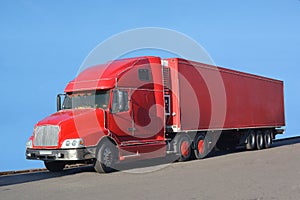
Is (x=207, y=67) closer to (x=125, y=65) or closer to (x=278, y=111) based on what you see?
(x=125, y=65)

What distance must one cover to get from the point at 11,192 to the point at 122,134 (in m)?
4.61

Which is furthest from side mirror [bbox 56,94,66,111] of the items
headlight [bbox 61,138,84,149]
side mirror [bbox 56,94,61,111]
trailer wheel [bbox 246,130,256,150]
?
trailer wheel [bbox 246,130,256,150]

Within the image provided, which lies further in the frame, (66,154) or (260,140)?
(260,140)

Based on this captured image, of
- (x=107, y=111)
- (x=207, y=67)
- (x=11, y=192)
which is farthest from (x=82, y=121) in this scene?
(x=207, y=67)

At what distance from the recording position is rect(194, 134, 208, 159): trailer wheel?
18127mm

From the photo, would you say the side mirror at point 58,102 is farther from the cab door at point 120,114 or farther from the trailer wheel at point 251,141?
the trailer wheel at point 251,141

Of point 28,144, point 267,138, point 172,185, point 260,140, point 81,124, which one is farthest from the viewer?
point 267,138

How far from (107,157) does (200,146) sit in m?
6.26

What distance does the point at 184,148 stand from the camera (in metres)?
17.2

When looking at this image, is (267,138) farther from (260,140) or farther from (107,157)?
(107,157)

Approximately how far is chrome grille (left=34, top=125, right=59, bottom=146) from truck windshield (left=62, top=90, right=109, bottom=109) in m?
1.47

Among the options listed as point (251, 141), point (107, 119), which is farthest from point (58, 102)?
point (251, 141)

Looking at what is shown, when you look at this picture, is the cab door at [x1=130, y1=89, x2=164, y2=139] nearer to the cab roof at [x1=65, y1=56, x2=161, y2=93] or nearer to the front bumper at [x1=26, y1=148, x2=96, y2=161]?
the cab roof at [x1=65, y1=56, x2=161, y2=93]

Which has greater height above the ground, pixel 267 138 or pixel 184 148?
pixel 267 138
